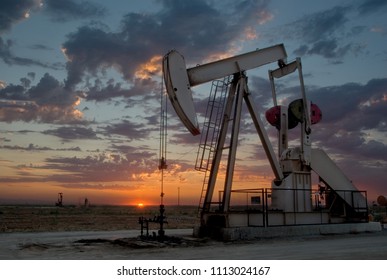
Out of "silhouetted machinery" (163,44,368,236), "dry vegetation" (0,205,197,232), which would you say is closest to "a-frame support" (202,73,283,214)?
"silhouetted machinery" (163,44,368,236)

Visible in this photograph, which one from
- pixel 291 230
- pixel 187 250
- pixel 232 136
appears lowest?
pixel 187 250

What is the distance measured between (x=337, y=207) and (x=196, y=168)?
640 centimetres

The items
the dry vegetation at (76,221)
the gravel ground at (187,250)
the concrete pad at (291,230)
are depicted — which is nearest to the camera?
the gravel ground at (187,250)

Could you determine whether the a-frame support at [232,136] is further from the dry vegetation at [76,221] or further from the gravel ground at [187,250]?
the dry vegetation at [76,221]

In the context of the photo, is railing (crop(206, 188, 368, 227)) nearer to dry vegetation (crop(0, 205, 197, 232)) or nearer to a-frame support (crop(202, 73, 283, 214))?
a-frame support (crop(202, 73, 283, 214))

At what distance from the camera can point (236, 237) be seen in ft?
43.2

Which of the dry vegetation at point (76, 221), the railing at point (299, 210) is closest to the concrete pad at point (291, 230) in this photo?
the railing at point (299, 210)

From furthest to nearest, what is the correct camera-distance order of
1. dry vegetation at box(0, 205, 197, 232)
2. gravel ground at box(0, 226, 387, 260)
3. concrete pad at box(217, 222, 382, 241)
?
dry vegetation at box(0, 205, 197, 232)
concrete pad at box(217, 222, 382, 241)
gravel ground at box(0, 226, 387, 260)

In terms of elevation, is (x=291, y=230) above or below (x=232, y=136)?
below

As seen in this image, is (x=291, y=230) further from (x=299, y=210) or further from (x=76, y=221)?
(x=76, y=221)

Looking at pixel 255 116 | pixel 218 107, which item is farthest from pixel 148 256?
pixel 255 116

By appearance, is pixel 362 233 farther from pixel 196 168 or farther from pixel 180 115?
pixel 180 115

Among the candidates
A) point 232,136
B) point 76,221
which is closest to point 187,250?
point 232,136

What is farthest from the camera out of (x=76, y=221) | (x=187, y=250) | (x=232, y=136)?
(x=76, y=221)
